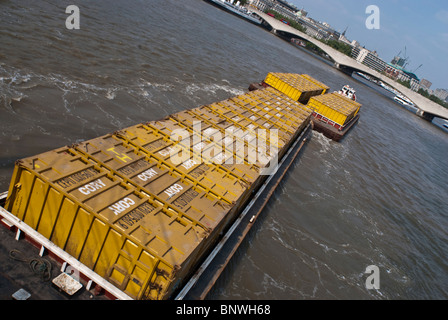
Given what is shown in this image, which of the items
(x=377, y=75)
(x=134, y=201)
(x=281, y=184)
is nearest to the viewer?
(x=134, y=201)

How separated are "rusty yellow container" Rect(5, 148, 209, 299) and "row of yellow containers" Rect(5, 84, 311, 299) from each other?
0.03m

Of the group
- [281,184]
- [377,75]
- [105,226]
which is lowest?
[281,184]

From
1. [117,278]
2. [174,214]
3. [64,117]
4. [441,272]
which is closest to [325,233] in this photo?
[441,272]

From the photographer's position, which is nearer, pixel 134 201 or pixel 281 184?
pixel 134 201

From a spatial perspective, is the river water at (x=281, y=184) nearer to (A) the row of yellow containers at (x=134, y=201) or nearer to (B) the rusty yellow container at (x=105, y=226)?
(A) the row of yellow containers at (x=134, y=201)

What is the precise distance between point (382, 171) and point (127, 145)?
31.8 m

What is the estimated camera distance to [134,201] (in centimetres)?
911

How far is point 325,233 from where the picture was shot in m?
18.5

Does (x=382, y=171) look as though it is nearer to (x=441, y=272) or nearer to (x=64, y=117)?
(x=441, y=272)

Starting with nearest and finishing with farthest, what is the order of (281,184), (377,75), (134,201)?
1. (134,201)
2. (281,184)
3. (377,75)

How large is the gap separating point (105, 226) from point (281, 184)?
1565 cm

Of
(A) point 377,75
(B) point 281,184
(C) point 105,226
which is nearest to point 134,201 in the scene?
(C) point 105,226

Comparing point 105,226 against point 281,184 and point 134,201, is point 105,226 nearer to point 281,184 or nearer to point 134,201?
point 134,201
